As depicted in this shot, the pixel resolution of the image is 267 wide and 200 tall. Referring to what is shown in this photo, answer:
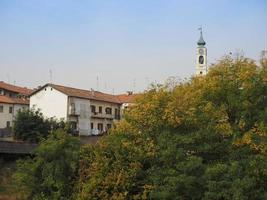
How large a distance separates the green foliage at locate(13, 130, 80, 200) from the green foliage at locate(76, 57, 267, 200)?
39.9 inches

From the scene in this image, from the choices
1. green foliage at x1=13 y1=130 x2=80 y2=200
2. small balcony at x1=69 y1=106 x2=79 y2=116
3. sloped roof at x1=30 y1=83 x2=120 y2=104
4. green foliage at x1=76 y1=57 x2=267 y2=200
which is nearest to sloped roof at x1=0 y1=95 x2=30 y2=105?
sloped roof at x1=30 y1=83 x2=120 y2=104

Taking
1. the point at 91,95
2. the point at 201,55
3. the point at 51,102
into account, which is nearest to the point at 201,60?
the point at 201,55

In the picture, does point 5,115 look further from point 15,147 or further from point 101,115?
point 15,147

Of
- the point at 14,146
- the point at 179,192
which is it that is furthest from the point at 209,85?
the point at 14,146

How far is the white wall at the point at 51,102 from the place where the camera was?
74875 mm

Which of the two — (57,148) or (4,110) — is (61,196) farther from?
(4,110)

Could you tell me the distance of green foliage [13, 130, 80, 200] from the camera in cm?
3491

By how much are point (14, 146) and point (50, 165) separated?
45.3 feet

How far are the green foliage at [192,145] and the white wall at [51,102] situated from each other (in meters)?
38.8

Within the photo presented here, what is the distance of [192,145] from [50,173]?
8952 mm

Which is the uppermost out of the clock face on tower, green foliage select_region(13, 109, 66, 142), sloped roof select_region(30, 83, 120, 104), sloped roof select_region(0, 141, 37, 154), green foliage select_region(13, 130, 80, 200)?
the clock face on tower

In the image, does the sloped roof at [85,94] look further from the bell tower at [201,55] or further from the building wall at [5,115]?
the bell tower at [201,55]

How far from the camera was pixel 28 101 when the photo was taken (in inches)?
3248

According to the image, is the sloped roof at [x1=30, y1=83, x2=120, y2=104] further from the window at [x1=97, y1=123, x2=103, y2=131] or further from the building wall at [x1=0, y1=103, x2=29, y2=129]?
the building wall at [x1=0, y1=103, x2=29, y2=129]
